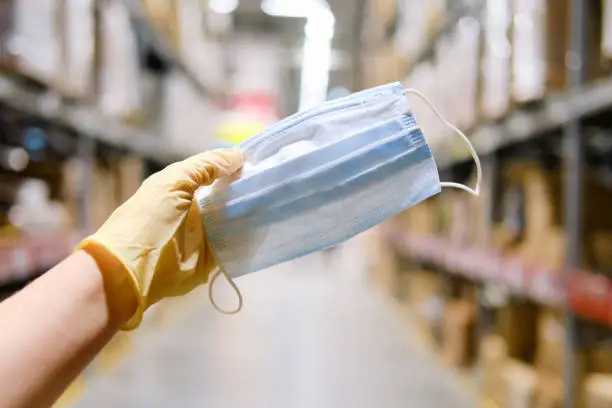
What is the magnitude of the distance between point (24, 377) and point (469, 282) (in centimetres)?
344

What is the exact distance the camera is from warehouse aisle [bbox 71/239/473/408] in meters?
2.98

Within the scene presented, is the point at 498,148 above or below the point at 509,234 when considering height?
above

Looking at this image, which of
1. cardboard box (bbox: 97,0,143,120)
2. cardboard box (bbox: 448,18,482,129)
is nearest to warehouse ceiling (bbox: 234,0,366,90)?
cardboard box (bbox: 97,0,143,120)

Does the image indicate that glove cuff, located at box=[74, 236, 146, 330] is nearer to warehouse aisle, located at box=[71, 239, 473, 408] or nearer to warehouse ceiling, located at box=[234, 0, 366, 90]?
warehouse aisle, located at box=[71, 239, 473, 408]

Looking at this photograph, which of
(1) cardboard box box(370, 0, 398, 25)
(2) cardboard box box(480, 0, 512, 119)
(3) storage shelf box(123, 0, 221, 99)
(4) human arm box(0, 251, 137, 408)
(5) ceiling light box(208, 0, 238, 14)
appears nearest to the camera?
(4) human arm box(0, 251, 137, 408)

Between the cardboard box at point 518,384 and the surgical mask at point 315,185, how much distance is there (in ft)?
5.14

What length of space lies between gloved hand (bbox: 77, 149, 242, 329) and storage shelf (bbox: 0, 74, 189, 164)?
1.36 meters

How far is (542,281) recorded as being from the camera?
2.18 m

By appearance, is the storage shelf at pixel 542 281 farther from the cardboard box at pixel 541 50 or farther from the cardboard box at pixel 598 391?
the cardboard box at pixel 541 50

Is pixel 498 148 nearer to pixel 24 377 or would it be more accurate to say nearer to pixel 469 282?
pixel 469 282

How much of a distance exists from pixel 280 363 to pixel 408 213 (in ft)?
7.24

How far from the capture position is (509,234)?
2.89 m

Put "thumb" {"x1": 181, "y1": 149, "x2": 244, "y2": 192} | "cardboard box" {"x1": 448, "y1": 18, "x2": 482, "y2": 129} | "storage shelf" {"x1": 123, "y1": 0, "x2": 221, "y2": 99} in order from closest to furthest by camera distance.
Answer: "thumb" {"x1": 181, "y1": 149, "x2": 244, "y2": 192} → "cardboard box" {"x1": 448, "y1": 18, "x2": 482, "y2": 129} → "storage shelf" {"x1": 123, "y1": 0, "x2": 221, "y2": 99}

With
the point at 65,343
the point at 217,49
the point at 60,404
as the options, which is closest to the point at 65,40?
the point at 60,404
